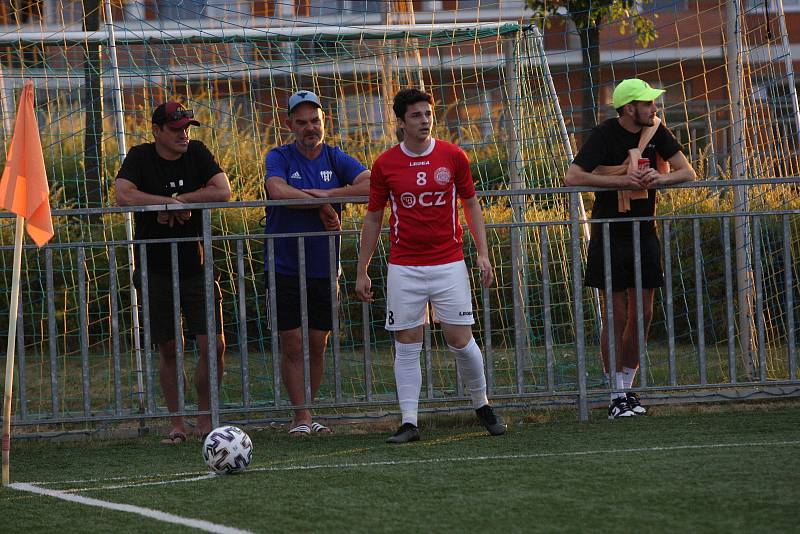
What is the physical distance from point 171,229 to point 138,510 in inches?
107

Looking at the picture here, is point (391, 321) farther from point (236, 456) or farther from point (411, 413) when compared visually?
point (236, 456)

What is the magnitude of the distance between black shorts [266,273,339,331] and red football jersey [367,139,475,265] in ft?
2.62

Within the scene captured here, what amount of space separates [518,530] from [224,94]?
8828 millimetres

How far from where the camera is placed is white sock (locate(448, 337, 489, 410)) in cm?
714

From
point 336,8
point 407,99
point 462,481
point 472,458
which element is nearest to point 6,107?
point 336,8

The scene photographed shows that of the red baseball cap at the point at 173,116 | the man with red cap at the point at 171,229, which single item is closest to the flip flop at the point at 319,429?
the man with red cap at the point at 171,229

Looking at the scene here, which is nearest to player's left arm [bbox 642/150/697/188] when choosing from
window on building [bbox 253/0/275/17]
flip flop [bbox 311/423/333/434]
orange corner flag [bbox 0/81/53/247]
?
flip flop [bbox 311/423/333/434]

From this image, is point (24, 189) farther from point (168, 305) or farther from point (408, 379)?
point (408, 379)

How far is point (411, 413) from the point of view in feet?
23.5

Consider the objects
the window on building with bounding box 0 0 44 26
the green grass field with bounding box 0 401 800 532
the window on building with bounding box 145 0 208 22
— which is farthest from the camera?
the window on building with bounding box 145 0 208 22

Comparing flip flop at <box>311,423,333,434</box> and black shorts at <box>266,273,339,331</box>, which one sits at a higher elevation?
black shorts at <box>266,273,339,331</box>

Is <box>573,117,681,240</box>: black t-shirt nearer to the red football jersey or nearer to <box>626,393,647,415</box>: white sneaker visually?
<box>626,393,647,415</box>: white sneaker

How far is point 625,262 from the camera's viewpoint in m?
7.86

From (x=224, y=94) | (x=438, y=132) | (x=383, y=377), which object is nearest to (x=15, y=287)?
(x=383, y=377)
